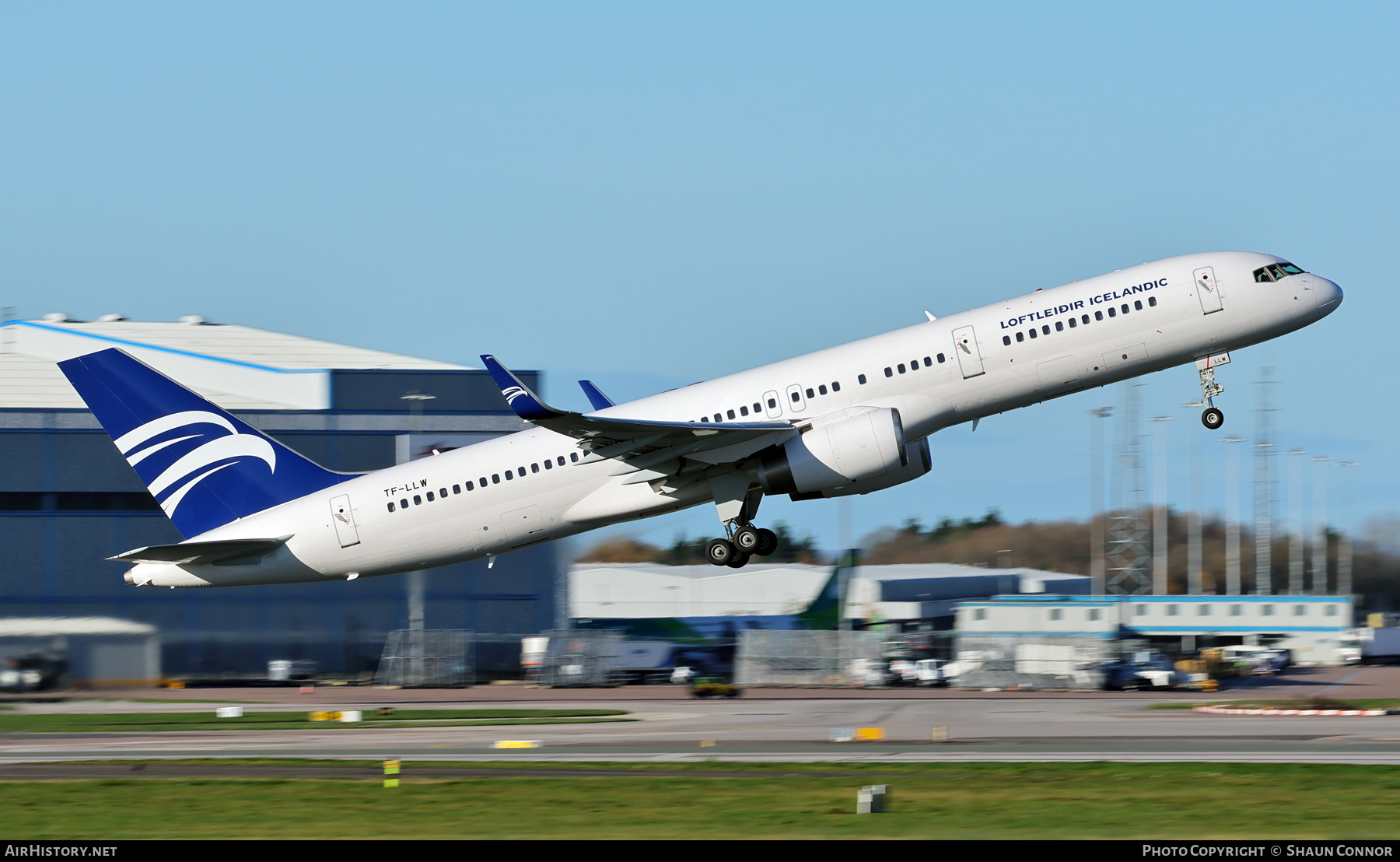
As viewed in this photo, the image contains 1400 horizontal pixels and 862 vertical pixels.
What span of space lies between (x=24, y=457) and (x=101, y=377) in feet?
86.1

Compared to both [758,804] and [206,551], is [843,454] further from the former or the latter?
[206,551]

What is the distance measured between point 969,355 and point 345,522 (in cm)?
1583

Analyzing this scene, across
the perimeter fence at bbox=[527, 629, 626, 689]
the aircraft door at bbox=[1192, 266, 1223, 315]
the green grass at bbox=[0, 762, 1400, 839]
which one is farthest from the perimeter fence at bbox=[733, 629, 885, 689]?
the aircraft door at bbox=[1192, 266, 1223, 315]

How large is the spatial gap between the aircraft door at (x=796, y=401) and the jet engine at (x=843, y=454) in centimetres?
76

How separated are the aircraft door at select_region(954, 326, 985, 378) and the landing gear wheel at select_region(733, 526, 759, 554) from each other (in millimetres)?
6343

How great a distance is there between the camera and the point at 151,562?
A: 121ft

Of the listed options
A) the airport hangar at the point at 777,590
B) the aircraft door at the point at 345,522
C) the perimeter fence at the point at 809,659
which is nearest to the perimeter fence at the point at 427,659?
the perimeter fence at the point at 809,659

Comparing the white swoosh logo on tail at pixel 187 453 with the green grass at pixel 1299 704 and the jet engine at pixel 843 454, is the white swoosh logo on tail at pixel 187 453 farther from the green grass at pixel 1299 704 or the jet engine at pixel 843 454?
the green grass at pixel 1299 704

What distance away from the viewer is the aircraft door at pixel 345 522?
36688mm

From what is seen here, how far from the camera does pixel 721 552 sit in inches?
1406

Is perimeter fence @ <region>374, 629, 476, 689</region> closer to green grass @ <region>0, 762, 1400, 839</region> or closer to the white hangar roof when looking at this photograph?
green grass @ <region>0, 762, 1400, 839</region>

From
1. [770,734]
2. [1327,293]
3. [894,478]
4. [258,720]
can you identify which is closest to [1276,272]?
[1327,293]

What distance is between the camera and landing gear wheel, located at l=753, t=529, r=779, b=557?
35.3 m

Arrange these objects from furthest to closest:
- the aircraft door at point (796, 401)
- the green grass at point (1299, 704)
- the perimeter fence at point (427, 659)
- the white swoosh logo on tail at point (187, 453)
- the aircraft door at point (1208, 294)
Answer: the perimeter fence at point (427, 659) < the green grass at point (1299, 704) < the white swoosh logo on tail at point (187, 453) < the aircraft door at point (796, 401) < the aircraft door at point (1208, 294)
